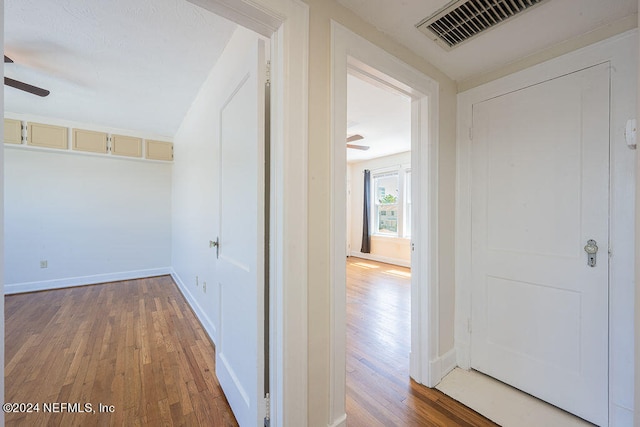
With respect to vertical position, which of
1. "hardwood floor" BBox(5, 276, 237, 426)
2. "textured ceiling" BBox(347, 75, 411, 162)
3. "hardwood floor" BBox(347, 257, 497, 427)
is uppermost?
"textured ceiling" BBox(347, 75, 411, 162)

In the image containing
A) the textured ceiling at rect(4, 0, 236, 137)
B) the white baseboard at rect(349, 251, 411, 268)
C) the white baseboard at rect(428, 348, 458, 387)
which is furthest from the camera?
the white baseboard at rect(349, 251, 411, 268)

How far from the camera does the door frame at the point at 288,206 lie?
109cm

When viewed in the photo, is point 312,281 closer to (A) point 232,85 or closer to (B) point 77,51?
(A) point 232,85

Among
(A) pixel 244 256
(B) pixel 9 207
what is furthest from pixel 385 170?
(B) pixel 9 207

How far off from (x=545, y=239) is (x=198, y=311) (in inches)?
→ 125

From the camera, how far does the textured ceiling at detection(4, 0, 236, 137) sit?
159cm

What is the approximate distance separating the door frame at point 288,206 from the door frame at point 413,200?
0.58ft

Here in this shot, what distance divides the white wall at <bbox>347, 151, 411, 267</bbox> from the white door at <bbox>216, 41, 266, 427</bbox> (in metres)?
4.51

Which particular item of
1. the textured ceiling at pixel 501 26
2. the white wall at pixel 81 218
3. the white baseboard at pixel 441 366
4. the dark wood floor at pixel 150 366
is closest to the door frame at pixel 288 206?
the textured ceiling at pixel 501 26

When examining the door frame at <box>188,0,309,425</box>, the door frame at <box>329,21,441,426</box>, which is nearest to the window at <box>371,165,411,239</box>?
the door frame at <box>329,21,441,426</box>

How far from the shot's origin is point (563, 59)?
1.52m

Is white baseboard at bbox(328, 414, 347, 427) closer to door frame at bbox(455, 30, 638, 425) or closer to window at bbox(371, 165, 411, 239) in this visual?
door frame at bbox(455, 30, 638, 425)

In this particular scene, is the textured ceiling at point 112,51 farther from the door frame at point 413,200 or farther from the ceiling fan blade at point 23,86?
the door frame at point 413,200

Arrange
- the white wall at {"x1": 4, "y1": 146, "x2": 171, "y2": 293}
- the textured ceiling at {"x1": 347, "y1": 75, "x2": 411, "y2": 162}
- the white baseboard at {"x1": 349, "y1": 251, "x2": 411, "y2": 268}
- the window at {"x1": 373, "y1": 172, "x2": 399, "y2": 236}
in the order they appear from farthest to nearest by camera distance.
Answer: the window at {"x1": 373, "y1": 172, "x2": 399, "y2": 236}, the white baseboard at {"x1": 349, "y1": 251, "x2": 411, "y2": 268}, the white wall at {"x1": 4, "y1": 146, "x2": 171, "y2": 293}, the textured ceiling at {"x1": 347, "y1": 75, "x2": 411, "y2": 162}
